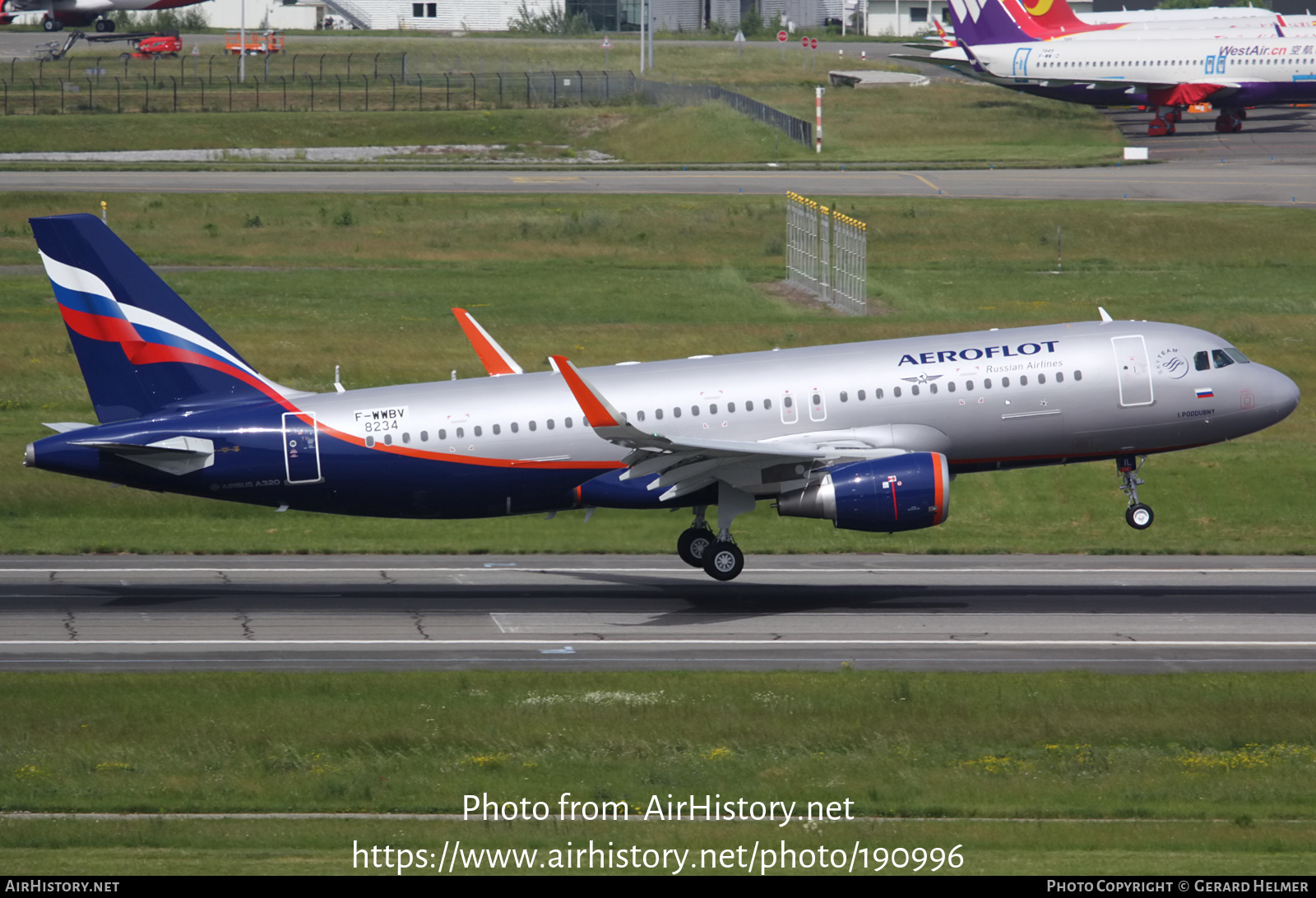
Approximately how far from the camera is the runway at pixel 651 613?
30562 mm

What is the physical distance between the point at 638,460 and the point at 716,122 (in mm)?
83380

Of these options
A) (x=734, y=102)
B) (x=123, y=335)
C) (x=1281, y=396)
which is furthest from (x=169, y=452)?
(x=734, y=102)

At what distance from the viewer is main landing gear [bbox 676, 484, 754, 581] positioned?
3481 centimetres

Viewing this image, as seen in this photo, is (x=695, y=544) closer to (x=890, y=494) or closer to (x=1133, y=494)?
(x=890, y=494)

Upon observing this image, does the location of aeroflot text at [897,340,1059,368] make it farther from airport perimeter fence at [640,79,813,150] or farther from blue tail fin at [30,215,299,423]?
airport perimeter fence at [640,79,813,150]

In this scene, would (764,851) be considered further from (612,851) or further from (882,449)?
(882,449)

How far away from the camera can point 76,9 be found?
169000mm

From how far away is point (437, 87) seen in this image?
465 feet

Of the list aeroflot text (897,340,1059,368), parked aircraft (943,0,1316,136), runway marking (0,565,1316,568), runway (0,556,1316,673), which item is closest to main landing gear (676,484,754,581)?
runway (0,556,1316,673)

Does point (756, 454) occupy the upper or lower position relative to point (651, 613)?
upper

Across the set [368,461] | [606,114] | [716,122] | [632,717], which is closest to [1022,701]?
[632,717]

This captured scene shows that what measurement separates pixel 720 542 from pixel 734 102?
302 ft

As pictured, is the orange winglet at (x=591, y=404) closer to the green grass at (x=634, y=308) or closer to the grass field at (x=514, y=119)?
the green grass at (x=634, y=308)

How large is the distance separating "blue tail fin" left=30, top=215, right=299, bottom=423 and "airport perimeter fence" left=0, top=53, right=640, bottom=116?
96.5m
